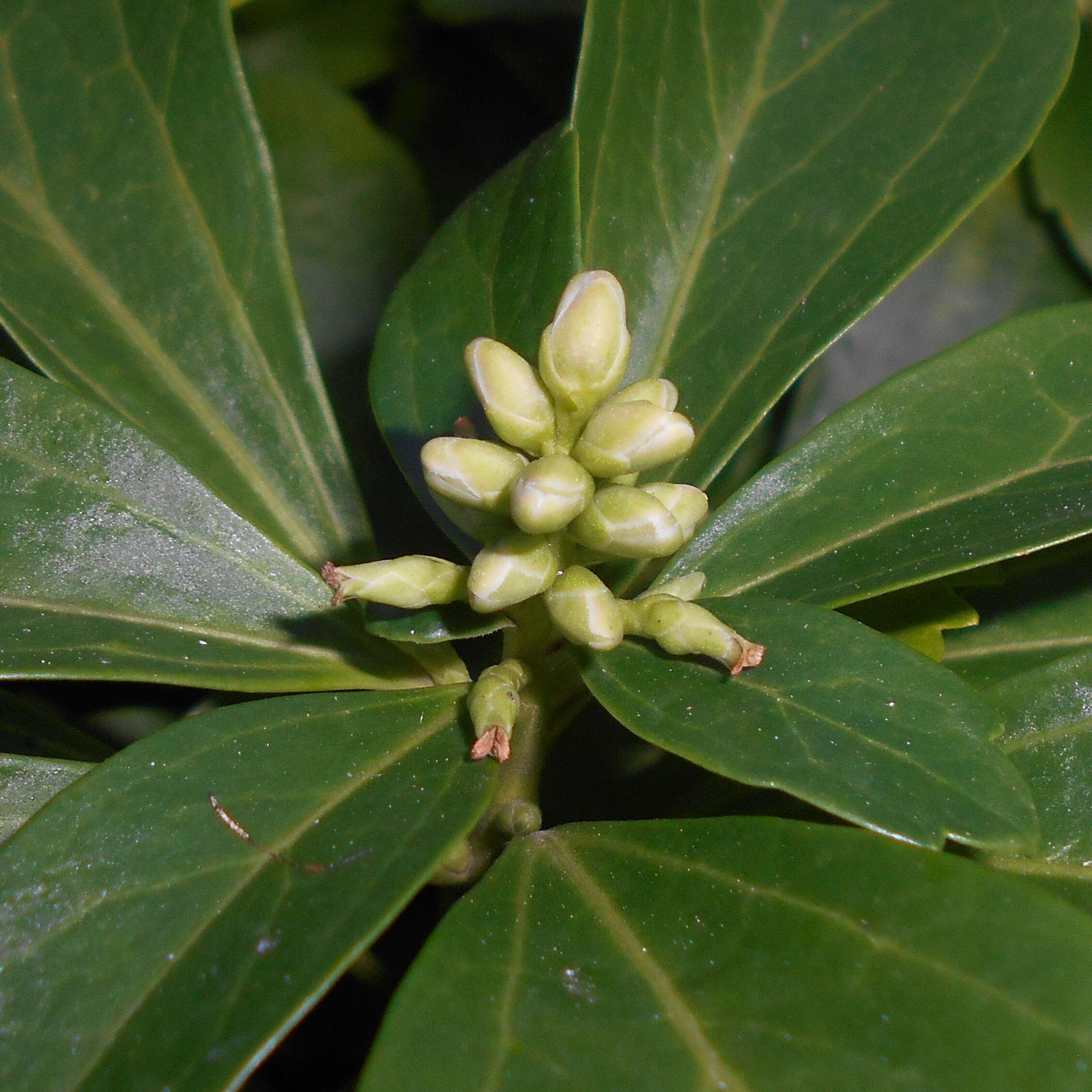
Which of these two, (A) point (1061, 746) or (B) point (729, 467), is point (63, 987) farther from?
(B) point (729, 467)

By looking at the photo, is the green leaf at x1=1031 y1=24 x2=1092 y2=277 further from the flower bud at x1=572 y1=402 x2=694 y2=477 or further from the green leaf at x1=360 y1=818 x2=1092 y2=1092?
the green leaf at x1=360 y1=818 x2=1092 y2=1092

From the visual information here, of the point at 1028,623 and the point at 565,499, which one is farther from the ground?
the point at 565,499

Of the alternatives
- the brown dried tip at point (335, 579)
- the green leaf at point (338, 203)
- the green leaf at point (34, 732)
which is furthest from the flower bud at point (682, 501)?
the green leaf at point (338, 203)

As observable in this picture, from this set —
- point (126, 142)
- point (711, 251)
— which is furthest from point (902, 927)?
point (126, 142)

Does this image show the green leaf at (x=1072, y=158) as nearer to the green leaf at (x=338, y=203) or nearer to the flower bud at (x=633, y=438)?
the green leaf at (x=338, y=203)

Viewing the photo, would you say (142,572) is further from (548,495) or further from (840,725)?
(840,725)

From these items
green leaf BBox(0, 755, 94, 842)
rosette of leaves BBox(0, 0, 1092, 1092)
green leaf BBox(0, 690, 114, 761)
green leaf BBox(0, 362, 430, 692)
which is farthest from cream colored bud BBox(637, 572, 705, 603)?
green leaf BBox(0, 690, 114, 761)

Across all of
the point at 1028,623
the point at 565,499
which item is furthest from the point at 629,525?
the point at 1028,623
